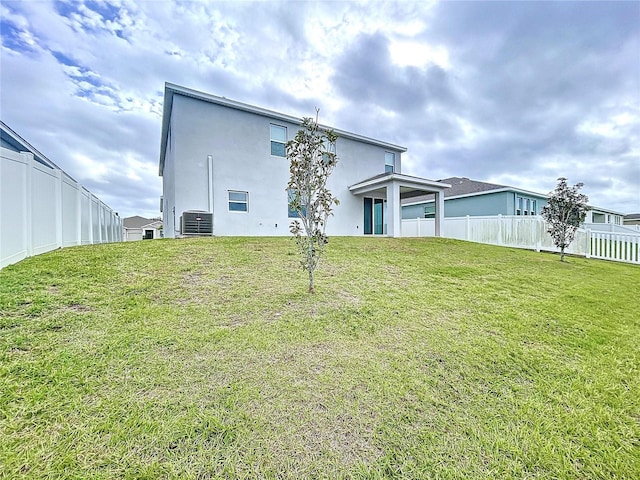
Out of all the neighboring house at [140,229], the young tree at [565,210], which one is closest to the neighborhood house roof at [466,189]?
the young tree at [565,210]

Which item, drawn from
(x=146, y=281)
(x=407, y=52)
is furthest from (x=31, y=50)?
(x=407, y=52)

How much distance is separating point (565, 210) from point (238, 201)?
43.8ft

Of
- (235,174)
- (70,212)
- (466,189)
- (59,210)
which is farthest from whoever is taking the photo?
(466,189)

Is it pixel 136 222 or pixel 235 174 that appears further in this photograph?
pixel 136 222

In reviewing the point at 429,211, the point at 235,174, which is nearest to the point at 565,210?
the point at 429,211

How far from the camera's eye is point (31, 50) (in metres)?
8.82

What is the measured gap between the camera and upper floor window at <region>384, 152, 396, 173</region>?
1759 centimetres

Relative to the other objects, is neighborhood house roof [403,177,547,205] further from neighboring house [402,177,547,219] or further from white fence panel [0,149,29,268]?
white fence panel [0,149,29,268]

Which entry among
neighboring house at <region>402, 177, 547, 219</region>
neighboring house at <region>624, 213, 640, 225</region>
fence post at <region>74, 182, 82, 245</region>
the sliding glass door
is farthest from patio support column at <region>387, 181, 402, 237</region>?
neighboring house at <region>624, 213, 640, 225</region>

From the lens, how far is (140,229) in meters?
38.7

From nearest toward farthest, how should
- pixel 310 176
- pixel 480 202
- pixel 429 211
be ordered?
pixel 310 176
pixel 480 202
pixel 429 211

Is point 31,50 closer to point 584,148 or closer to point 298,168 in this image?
point 298,168

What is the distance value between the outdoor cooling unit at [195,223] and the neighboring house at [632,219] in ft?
201

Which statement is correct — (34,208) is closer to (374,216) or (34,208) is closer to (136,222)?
(374,216)
